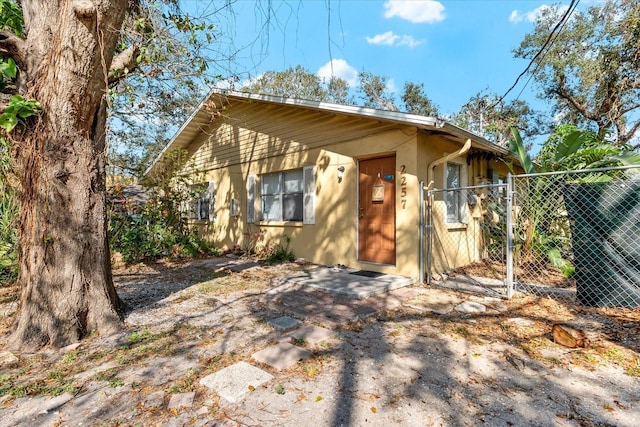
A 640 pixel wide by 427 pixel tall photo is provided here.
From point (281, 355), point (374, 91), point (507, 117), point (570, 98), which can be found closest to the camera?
point (281, 355)

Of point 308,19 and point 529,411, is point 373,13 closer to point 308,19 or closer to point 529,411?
point 308,19

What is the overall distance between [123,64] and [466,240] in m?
6.63

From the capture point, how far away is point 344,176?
21.5 ft

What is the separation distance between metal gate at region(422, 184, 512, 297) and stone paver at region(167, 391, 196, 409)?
4187 mm

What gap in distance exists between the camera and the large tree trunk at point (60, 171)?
3123 mm

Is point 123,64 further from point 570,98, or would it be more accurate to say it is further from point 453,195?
point 570,98

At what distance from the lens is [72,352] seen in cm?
303

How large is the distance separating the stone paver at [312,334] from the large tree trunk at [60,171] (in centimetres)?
213

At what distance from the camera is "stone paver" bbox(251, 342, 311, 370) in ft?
8.95

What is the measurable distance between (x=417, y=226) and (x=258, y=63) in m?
3.74

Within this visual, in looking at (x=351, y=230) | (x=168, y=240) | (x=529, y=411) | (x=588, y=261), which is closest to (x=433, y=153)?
(x=351, y=230)

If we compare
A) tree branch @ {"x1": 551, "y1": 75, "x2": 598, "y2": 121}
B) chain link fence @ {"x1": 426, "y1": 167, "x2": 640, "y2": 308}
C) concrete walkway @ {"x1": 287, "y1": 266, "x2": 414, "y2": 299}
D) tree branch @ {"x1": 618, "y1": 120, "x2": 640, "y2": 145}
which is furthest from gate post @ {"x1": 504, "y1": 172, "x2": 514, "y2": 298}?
tree branch @ {"x1": 618, "y1": 120, "x2": 640, "y2": 145}

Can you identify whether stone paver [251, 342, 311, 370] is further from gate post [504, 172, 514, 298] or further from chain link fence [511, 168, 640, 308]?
chain link fence [511, 168, 640, 308]

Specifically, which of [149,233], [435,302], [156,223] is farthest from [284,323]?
[156,223]
